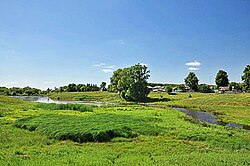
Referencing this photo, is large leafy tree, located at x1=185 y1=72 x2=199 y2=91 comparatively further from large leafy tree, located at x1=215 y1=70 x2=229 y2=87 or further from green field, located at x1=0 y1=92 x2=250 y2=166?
green field, located at x1=0 y1=92 x2=250 y2=166

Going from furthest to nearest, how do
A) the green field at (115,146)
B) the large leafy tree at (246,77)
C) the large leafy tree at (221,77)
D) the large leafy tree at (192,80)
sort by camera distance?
the large leafy tree at (192,80) < the large leafy tree at (221,77) < the large leafy tree at (246,77) < the green field at (115,146)

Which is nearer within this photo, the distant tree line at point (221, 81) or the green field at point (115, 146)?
the green field at point (115, 146)

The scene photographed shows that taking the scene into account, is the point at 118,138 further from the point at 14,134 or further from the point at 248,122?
the point at 248,122

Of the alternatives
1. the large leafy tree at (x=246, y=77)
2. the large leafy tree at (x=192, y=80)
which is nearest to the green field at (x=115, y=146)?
the large leafy tree at (x=246, y=77)

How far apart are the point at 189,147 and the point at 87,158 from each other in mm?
9519

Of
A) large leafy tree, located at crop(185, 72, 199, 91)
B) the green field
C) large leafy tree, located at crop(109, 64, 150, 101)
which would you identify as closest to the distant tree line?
large leafy tree, located at crop(185, 72, 199, 91)

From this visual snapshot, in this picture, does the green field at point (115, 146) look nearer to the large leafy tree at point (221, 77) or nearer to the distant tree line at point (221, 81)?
the distant tree line at point (221, 81)

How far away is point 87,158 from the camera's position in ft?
57.0

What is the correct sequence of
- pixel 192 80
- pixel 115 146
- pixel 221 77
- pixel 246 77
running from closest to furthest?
1. pixel 115 146
2. pixel 246 77
3. pixel 221 77
4. pixel 192 80

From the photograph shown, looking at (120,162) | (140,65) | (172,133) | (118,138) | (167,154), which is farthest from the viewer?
(140,65)

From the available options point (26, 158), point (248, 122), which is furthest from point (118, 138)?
point (248, 122)

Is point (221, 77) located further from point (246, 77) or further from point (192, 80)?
point (246, 77)

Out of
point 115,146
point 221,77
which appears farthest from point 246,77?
point 115,146

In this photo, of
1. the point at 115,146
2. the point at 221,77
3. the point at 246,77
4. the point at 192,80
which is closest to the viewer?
the point at 115,146
